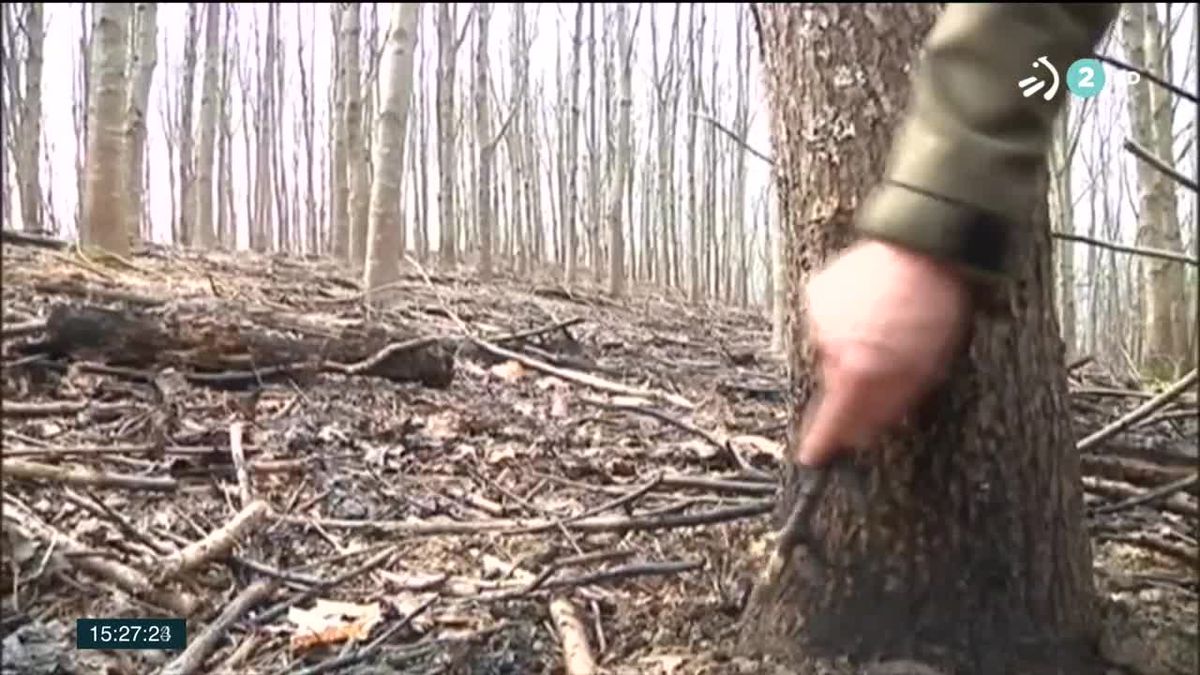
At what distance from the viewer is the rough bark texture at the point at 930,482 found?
728mm

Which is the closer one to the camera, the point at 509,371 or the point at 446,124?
the point at 509,371

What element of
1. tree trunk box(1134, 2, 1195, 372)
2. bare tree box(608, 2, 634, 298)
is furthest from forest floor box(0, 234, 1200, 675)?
bare tree box(608, 2, 634, 298)

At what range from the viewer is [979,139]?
340 mm

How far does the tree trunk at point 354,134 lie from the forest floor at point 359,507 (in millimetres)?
3045

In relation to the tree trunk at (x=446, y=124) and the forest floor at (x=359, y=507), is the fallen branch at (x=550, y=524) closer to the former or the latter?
the forest floor at (x=359, y=507)

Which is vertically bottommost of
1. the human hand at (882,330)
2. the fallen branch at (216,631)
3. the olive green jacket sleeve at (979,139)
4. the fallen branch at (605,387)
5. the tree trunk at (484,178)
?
the fallen branch at (216,631)

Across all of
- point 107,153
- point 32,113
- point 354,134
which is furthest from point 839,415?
point 32,113

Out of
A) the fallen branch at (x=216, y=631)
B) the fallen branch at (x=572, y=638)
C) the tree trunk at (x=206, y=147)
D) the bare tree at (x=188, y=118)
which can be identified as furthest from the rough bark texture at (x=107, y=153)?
the bare tree at (x=188, y=118)

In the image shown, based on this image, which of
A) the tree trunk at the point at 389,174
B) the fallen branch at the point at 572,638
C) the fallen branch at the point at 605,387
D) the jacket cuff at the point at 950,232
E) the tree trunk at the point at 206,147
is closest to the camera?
the jacket cuff at the point at 950,232

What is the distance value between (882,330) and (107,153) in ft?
5.50

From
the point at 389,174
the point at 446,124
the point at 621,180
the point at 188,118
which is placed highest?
the point at 188,118

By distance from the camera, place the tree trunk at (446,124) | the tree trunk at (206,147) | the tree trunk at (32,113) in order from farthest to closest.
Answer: the tree trunk at (446,124)
the tree trunk at (206,147)
the tree trunk at (32,113)

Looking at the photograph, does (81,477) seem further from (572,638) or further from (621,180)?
(621,180)
